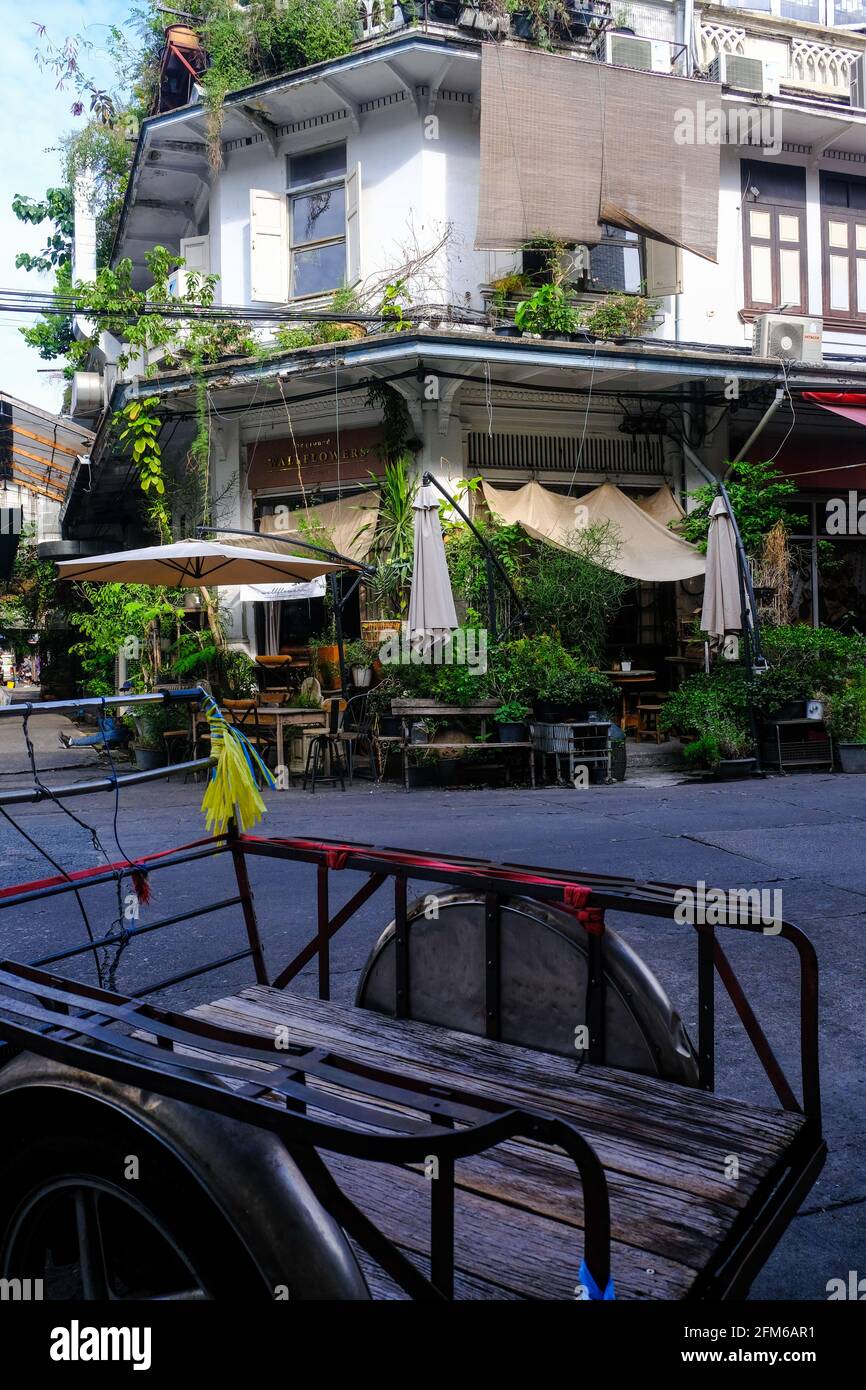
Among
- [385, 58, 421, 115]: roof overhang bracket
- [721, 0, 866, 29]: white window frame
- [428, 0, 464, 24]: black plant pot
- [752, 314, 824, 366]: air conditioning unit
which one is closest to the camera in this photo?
[385, 58, 421, 115]: roof overhang bracket

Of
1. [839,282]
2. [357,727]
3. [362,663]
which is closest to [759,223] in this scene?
[839,282]

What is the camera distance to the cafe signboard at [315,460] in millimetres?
15305

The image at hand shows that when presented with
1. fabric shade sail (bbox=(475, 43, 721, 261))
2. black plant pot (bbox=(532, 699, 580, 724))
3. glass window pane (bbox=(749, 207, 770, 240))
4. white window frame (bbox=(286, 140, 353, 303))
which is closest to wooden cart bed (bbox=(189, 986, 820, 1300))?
black plant pot (bbox=(532, 699, 580, 724))

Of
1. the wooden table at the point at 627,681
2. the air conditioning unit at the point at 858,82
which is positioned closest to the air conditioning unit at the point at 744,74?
the air conditioning unit at the point at 858,82

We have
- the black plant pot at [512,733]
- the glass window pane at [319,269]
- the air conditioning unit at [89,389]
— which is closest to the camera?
the black plant pot at [512,733]

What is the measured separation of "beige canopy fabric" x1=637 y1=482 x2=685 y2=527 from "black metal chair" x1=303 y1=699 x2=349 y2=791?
560 cm

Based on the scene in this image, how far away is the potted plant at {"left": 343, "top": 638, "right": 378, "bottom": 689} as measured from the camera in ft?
45.8

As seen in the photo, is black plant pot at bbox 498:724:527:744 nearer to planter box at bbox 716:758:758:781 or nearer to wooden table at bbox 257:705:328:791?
wooden table at bbox 257:705:328:791

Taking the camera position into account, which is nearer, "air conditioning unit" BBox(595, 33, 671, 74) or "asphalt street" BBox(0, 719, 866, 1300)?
"asphalt street" BBox(0, 719, 866, 1300)

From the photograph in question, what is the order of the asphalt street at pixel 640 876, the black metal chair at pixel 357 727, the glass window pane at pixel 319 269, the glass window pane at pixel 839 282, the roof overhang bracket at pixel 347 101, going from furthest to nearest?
1. the glass window pane at pixel 839 282
2. the glass window pane at pixel 319 269
3. the roof overhang bracket at pixel 347 101
4. the black metal chair at pixel 357 727
5. the asphalt street at pixel 640 876

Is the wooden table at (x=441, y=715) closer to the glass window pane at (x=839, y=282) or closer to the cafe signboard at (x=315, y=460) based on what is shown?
the cafe signboard at (x=315, y=460)

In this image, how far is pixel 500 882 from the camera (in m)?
2.70

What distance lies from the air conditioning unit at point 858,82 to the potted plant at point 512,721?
472 inches

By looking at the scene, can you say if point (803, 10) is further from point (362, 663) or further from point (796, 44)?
point (362, 663)
